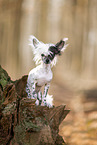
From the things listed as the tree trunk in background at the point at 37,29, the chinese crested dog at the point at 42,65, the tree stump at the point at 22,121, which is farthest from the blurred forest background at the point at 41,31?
the tree stump at the point at 22,121

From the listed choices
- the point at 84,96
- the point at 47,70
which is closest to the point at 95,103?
the point at 84,96

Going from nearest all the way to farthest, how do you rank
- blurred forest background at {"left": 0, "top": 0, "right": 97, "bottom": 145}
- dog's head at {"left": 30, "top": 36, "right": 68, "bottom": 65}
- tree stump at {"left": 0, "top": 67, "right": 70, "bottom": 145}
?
tree stump at {"left": 0, "top": 67, "right": 70, "bottom": 145}, dog's head at {"left": 30, "top": 36, "right": 68, "bottom": 65}, blurred forest background at {"left": 0, "top": 0, "right": 97, "bottom": 145}

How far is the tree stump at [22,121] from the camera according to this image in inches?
50.6

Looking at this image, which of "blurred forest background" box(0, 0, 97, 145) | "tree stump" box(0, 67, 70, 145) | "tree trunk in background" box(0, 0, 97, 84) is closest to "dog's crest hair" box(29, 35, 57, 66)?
"tree stump" box(0, 67, 70, 145)

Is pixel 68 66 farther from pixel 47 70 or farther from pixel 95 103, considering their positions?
pixel 47 70

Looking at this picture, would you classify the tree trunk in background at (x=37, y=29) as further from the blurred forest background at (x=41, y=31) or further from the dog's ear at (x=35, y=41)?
the dog's ear at (x=35, y=41)

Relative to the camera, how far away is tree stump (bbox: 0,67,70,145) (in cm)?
129

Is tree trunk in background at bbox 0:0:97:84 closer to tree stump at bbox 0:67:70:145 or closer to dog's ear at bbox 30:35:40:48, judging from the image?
dog's ear at bbox 30:35:40:48

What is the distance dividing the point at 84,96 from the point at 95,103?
54cm

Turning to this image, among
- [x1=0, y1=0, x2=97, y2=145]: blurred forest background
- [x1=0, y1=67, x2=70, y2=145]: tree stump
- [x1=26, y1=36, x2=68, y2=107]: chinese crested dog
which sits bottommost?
[x1=0, y1=67, x2=70, y2=145]: tree stump

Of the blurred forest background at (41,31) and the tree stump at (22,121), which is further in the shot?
the blurred forest background at (41,31)

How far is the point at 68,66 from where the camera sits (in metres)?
12.1

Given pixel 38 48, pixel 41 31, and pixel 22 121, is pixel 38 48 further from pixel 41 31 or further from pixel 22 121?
pixel 41 31

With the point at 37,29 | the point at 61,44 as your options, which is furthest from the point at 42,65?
the point at 37,29
